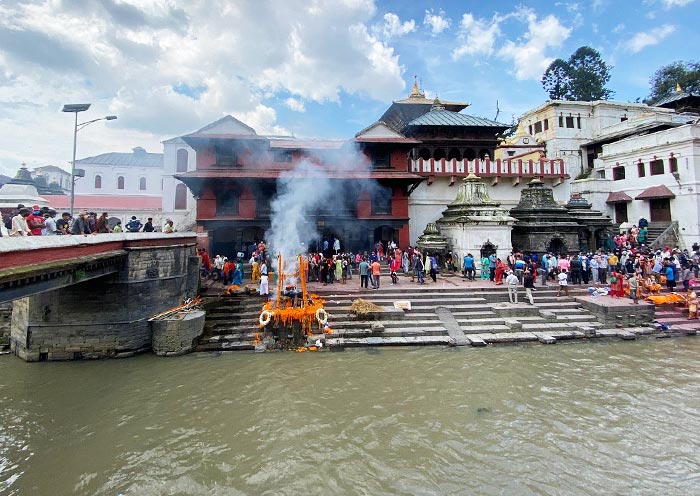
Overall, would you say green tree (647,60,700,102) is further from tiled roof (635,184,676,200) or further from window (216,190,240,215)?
window (216,190,240,215)

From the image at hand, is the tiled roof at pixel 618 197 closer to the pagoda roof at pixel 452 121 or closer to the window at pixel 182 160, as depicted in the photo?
the pagoda roof at pixel 452 121

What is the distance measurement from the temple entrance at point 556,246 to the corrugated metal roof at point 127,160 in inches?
1579

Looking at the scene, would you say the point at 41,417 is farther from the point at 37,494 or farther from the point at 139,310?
the point at 139,310

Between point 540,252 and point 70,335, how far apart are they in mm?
20133

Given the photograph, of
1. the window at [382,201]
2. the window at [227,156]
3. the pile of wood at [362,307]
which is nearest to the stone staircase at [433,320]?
the pile of wood at [362,307]

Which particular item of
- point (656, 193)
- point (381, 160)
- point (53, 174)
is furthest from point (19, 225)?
point (53, 174)

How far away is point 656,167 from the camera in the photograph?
2492 centimetres

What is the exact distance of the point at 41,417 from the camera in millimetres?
7555

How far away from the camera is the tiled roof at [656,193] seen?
2345 cm

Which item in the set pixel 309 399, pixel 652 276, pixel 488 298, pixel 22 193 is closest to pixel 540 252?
pixel 652 276

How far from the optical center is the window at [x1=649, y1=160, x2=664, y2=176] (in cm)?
2456

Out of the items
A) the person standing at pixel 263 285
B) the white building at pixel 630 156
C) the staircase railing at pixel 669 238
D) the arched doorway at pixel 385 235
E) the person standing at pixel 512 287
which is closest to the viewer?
the person standing at pixel 263 285

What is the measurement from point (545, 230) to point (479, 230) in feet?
13.6

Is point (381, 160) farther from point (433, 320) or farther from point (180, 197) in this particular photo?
point (180, 197)
